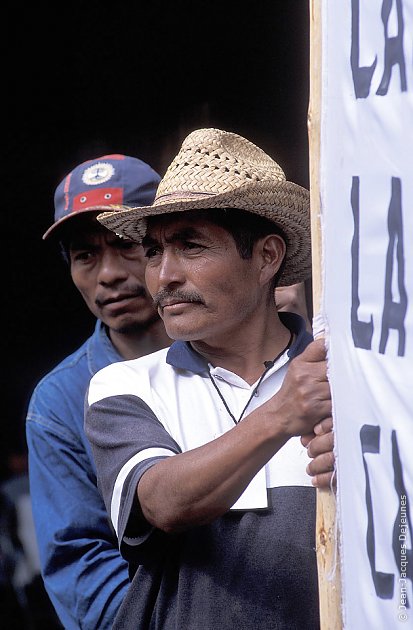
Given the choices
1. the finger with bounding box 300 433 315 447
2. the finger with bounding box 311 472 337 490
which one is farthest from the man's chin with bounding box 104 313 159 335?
the finger with bounding box 311 472 337 490

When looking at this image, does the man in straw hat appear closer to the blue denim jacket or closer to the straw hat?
the straw hat

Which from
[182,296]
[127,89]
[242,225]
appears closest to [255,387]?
[182,296]

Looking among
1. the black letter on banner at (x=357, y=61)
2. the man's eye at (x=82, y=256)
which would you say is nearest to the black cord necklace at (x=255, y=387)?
the black letter on banner at (x=357, y=61)

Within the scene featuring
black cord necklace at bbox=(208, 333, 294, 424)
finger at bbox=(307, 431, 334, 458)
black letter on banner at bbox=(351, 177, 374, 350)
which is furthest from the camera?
black cord necklace at bbox=(208, 333, 294, 424)

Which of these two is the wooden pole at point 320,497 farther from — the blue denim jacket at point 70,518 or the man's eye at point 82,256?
the man's eye at point 82,256

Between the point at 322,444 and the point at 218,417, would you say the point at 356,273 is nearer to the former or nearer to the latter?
the point at 322,444

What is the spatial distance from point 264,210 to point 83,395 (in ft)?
2.97

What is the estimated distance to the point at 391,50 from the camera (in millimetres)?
1755

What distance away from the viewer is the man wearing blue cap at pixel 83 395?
2.78 meters

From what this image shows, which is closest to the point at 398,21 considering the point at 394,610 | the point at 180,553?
the point at 394,610

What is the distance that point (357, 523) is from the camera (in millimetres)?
1744

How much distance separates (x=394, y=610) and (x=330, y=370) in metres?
0.38

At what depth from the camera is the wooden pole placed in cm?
180

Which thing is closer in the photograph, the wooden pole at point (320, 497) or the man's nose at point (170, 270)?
the wooden pole at point (320, 497)
